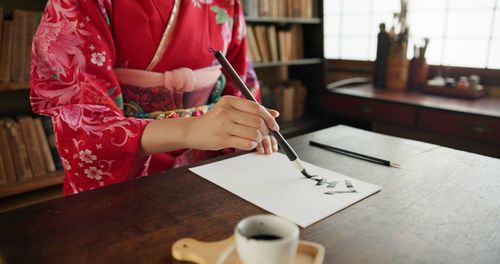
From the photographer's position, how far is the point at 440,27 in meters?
2.24

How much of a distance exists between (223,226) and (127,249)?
137mm

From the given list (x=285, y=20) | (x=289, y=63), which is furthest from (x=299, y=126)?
(x=285, y=20)

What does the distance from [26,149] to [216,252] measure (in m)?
1.59

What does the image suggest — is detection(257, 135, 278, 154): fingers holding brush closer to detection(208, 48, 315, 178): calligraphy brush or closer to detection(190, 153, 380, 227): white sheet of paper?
detection(190, 153, 380, 227): white sheet of paper

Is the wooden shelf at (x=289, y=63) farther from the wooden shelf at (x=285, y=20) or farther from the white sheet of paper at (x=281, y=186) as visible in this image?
the white sheet of paper at (x=281, y=186)

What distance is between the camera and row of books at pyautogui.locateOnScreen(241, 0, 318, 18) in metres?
2.28

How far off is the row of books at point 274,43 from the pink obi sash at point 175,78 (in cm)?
134

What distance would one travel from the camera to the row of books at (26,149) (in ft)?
5.51

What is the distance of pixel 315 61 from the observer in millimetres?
2672

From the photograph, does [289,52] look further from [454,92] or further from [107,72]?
[107,72]

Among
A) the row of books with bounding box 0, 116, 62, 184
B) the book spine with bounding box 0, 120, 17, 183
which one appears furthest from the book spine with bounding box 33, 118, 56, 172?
the book spine with bounding box 0, 120, 17, 183

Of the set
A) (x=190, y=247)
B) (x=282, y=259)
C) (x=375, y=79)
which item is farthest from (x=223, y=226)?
(x=375, y=79)

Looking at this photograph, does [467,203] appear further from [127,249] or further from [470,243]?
[127,249]

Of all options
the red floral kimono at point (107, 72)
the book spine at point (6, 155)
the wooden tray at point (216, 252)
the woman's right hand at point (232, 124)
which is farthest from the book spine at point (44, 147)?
the wooden tray at point (216, 252)
